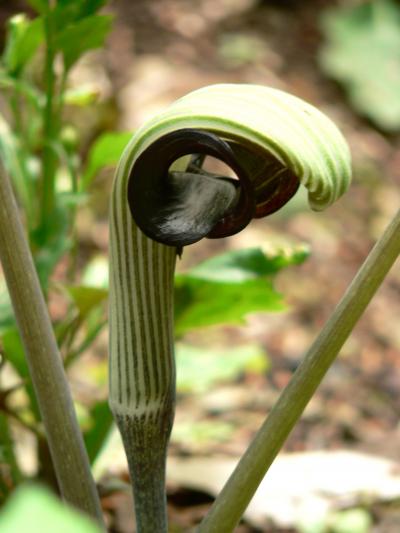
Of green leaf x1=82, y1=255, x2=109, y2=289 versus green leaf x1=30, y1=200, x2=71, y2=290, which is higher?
green leaf x1=30, y1=200, x2=71, y2=290

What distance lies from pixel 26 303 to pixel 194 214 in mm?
210

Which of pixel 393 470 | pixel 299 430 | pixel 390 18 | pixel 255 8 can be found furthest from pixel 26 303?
pixel 390 18

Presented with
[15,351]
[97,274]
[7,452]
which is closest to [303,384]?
[15,351]

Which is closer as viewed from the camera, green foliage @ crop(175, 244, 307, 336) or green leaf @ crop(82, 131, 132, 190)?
green foliage @ crop(175, 244, 307, 336)

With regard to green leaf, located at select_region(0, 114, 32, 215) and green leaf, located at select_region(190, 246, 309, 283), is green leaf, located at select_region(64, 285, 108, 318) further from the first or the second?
green leaf, located at select_region(0, 114, 32, 215)

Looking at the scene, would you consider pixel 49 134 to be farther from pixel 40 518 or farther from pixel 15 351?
pixel 40 518

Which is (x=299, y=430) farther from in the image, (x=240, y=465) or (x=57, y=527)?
(x=57, y=527)

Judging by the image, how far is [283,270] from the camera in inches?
124

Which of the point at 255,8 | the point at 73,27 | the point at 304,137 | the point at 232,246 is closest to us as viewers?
the point at 304,137

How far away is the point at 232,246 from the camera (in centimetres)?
310

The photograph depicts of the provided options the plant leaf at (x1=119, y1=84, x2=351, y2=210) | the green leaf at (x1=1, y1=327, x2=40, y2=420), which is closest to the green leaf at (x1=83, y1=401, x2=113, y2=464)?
the green leaf at (x1=1, y1=327, x2=40, y2=420)

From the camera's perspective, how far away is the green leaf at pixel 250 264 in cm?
122

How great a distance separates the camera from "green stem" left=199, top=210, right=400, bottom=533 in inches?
33.5

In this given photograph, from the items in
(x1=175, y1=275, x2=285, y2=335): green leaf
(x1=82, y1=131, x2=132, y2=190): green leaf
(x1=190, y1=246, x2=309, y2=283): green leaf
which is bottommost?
(x1=175, y1=275, x2=285, y2=335): green leaf
